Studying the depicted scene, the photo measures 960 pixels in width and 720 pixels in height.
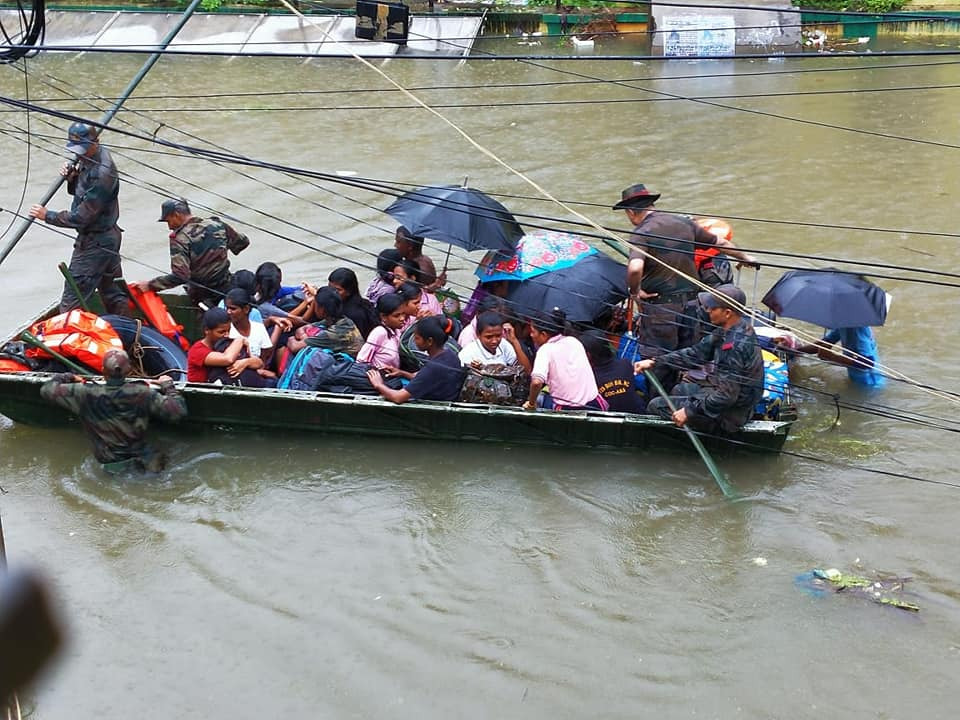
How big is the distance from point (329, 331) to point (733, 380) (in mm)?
2821

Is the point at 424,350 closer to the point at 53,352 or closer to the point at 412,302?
the point at 412,302

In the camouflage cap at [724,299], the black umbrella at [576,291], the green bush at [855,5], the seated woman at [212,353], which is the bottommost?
the seated woman at [212,353]

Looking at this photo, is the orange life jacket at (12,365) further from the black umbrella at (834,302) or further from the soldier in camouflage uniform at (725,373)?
the black umbrella at (834,302)

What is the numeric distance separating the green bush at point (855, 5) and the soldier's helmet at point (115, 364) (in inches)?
741

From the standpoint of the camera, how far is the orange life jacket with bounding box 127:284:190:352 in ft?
27.2

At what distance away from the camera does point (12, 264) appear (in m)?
11.3

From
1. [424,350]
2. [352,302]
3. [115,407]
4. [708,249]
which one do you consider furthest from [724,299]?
[115,407]

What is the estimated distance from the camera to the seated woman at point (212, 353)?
7227mm

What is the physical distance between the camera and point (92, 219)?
8.16 m

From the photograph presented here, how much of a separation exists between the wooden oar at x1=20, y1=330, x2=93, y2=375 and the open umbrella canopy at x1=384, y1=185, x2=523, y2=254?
243 cm

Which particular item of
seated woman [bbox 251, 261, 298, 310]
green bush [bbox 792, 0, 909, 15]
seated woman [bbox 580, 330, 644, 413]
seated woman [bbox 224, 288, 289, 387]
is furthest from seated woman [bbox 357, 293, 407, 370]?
green bush [bbox 792, 0, 909, 15]

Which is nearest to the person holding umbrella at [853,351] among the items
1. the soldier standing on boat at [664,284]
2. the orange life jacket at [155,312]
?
the soldier standing on boat at [664,284]

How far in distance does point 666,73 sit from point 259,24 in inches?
321

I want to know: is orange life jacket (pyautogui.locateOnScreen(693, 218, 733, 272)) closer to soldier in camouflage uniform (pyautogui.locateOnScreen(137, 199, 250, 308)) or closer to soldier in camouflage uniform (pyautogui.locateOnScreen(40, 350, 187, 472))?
soldier in camouflage uniform (pyautogui.locateOnScreen(137, 199, 250, 308))
